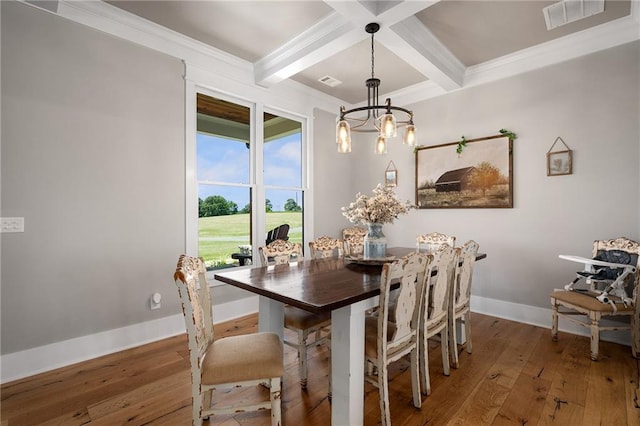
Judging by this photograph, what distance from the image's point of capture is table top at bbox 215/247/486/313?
1.56 m

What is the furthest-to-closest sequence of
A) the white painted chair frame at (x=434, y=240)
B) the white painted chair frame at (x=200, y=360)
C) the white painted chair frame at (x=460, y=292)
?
1. the white painted chair frame at (x=434, y=240)
2. the white painted chair frame at (x=460, y=292)
3. the white painted chair frame at (x=200, y=360)

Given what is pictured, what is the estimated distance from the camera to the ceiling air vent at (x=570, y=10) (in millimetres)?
2518

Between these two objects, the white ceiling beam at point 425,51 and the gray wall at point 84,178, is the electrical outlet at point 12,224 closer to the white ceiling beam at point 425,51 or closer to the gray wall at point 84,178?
the gray wall at point 84,178

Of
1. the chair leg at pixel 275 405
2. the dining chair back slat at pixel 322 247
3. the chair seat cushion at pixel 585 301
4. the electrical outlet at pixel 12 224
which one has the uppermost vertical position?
the electrical outlet at pixel 12 224

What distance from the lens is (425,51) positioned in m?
3.00

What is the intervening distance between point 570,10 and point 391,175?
2.49m

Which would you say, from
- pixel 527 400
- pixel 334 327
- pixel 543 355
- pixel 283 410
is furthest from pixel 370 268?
pixel 543 355

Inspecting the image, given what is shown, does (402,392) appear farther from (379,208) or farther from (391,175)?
(391,175)

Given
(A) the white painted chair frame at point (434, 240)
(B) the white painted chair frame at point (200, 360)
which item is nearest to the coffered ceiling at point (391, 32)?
(A) the white painted chair frame at point (434, 240)

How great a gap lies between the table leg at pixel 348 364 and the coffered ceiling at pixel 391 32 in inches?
86.1

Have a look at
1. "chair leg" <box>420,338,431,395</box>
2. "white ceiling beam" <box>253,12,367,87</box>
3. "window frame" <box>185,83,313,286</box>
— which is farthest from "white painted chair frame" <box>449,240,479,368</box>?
A: "window frame" <box>185,83,313,286</box>

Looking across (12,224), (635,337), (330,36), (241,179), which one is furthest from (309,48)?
(635,337)

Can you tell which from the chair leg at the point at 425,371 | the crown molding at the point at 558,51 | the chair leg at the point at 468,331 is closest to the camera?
the chair leg at the point at 425,371

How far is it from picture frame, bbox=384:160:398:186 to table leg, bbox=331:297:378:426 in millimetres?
3064
